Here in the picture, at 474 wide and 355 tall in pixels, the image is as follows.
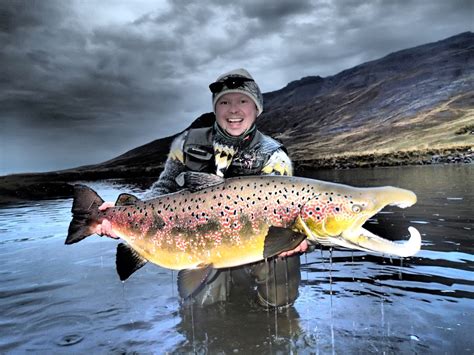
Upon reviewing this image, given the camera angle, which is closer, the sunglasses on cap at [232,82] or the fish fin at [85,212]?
the fish fin at [85,212]

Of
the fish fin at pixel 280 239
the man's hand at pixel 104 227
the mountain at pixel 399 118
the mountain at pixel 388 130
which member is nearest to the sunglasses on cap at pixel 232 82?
the man's hand at pixel 104 227

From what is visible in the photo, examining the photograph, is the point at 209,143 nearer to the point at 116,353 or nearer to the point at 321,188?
the point at 321,188

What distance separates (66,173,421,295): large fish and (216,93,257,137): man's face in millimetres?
1231

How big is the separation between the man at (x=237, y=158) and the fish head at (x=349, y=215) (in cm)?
129

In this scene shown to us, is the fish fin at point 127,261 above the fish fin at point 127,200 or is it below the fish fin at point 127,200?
below

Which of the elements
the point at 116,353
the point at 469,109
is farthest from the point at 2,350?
the point at 469,109

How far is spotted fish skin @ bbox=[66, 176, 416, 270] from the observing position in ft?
10.6

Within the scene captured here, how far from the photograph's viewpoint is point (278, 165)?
15.2ft

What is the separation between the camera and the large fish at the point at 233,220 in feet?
10.5

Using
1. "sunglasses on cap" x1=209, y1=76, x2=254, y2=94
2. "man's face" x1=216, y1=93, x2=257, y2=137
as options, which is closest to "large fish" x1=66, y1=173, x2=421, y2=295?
"man's face" x1=216, y1=93, x2=257, y2=137

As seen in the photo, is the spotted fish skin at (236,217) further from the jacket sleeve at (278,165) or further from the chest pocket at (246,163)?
the chest pocket at (246,163)

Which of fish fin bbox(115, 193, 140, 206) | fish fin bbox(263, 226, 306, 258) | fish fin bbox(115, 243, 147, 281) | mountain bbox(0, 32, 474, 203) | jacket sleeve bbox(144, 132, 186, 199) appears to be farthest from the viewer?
mountain bbox(0, 32, 474, 203)

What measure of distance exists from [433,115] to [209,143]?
13133 centimetres

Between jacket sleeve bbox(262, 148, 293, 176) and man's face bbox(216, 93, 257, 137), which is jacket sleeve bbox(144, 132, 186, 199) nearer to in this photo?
man's face bbox(216, 93, 257, 137)
